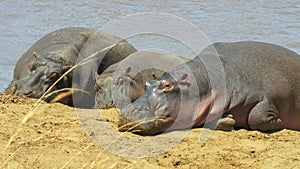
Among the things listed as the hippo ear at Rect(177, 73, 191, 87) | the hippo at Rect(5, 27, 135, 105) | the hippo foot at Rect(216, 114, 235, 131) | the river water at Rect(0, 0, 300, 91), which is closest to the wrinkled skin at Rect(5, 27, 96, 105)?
the hippo at Rect(5, 27, 135, 105)

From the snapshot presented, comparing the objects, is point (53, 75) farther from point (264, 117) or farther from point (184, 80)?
point (264, 117)

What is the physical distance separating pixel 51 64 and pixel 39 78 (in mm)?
246

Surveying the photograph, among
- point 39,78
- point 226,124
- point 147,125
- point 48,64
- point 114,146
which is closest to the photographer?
point 114,146

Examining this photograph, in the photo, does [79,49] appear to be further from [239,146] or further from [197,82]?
[239,146]

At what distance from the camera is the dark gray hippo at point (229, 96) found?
6.64 m

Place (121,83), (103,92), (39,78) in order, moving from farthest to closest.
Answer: (39,78) < (103,92) < (121,83)

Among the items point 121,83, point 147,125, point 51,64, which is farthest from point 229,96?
point 51,64

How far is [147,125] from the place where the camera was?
6574mm

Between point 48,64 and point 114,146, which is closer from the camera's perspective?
point 114,146

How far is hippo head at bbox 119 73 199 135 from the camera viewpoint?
6578 millimetres

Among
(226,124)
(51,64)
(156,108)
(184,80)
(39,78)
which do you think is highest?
(184,80)

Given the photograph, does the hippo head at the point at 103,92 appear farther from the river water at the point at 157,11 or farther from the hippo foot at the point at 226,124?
the river water at the point at 157,11

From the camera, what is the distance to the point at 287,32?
12305 millimetres

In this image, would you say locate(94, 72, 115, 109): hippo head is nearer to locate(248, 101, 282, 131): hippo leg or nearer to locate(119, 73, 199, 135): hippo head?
locate(119, 73, 199, 135): hippo head
